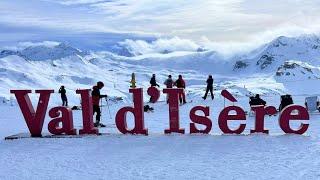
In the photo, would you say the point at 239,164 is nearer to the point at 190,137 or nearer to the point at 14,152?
the point at 190,137

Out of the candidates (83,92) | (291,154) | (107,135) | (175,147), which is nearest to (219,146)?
(175,147)

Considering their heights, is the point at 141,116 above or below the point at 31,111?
below

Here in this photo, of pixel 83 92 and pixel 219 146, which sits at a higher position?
pixel 83 92

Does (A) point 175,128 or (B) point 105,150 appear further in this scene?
(A) point 175,128

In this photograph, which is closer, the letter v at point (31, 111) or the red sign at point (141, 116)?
the red sign at point (141, 116)

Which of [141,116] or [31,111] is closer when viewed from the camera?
[141,116]

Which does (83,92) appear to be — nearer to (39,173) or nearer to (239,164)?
(39,173)

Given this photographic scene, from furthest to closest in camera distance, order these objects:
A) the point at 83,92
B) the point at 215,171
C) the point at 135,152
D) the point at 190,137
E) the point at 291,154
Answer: the point at 83,92 → the point at 190,137 → the point at 135,152 → the point at 291,154 → the point at 215,171

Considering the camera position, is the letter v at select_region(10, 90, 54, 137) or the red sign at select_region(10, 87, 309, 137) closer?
the red sign at select_region(10, 87, 309, 137)

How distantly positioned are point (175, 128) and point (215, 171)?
5.30 metres

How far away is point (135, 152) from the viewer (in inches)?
585

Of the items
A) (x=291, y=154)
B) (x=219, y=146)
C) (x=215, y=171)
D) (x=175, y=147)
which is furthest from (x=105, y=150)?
(x=291, y=154)

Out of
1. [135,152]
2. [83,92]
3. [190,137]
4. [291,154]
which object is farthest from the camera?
[83,92]

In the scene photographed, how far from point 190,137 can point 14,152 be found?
17.1 ft
